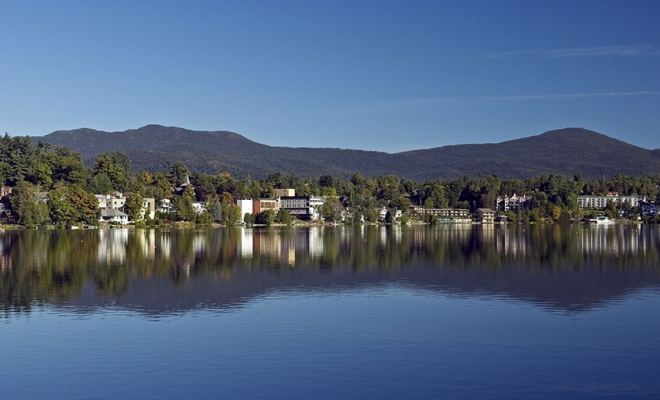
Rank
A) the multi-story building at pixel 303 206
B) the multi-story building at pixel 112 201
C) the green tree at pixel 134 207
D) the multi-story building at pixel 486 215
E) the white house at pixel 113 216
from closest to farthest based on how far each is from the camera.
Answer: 1. the white house at pixel 113 216
2. the green tree at pixel 134 207
3. the multi-story building at pixel 112 201
4. the multi-story building at pixel 303 206
5. the multi-story building at pixel 486 215

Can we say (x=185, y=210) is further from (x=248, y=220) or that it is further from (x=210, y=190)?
(x=210, y=190)

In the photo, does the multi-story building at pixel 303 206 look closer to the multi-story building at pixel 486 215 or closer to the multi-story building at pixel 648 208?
the multi-story building at pixel 486 215

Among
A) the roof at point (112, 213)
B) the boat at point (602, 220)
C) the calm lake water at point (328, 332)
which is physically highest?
the roof at point (112, 213)

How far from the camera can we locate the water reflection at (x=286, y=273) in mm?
24156

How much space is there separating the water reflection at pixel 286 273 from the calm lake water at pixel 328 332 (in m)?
0.12

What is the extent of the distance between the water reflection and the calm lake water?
12 centimetres

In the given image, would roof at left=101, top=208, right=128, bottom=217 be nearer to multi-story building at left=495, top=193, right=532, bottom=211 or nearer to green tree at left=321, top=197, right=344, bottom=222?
green tree at left=321, top=197, right=344, bottom=222

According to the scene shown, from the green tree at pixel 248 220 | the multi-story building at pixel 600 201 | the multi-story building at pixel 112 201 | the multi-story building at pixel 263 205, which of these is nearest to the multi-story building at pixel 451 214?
the multi-story building at pixel 600 201

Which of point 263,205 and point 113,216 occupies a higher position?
point 263,205

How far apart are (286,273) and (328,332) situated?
1364 centimetres

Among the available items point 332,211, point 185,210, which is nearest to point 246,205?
point 332,211

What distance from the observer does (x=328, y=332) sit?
18172mm

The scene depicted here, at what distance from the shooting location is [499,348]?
1642 cm

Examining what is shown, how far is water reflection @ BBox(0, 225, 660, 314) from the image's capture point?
79.3 ft
